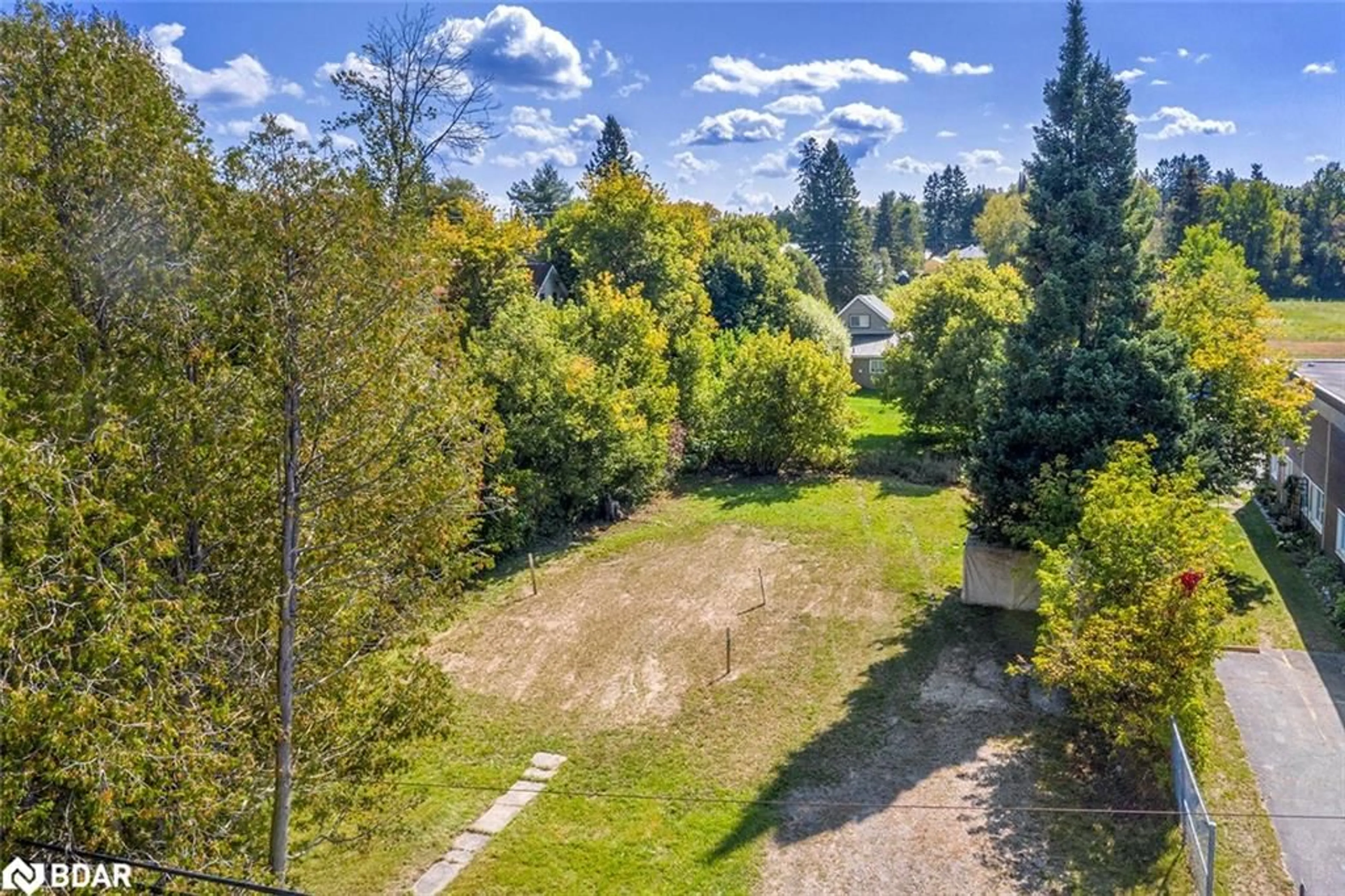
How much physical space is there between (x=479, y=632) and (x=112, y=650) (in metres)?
12.2

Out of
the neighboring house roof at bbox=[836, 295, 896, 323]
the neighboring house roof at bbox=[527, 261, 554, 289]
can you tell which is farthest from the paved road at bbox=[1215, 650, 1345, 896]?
the neighboring house roof at bbox=[836, 295, 896, 323]

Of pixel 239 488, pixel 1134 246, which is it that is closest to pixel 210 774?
pixel 239 488

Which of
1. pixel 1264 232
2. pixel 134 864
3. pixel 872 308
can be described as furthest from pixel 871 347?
pixel 1264 232

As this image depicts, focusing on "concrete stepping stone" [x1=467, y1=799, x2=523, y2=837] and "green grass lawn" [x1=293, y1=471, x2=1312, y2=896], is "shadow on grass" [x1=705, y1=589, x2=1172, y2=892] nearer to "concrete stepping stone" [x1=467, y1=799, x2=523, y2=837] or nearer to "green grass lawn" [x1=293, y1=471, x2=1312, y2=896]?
"green grass lawn" [x1=293, y1=471, x2=1312, y2=896]

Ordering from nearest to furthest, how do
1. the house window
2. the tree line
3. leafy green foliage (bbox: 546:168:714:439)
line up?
the tree line
the house window
leafy green foliage (bbox: 546:168:714:439)

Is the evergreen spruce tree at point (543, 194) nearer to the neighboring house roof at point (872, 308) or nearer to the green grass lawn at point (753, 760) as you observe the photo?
the neighboring house roof at point (872, 308)

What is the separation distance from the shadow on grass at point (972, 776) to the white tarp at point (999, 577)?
1409 mm

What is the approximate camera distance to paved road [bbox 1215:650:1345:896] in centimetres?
1019

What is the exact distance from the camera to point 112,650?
19.9 feet

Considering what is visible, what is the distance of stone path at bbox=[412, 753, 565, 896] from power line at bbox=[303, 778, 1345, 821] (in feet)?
0.72

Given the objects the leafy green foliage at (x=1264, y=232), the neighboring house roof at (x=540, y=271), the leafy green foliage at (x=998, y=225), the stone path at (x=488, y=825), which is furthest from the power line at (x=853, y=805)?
the leafy green foliage at (x=1264, y=232)

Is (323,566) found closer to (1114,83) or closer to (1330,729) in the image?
(1330,729)

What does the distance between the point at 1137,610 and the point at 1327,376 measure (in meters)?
15.8

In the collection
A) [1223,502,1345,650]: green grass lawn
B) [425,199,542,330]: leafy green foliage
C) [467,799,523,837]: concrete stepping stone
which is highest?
[425,199,542,330]: leafy green foliage
